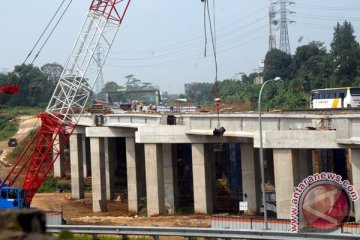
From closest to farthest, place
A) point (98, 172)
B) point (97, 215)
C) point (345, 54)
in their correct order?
point (97, 215) → point (98, 172) → point (345, 54)

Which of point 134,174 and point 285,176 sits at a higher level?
point 285,176

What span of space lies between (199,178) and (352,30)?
342 feet

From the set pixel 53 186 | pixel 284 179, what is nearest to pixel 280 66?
pixel 53 186

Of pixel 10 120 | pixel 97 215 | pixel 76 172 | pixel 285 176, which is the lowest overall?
pixel 97 215

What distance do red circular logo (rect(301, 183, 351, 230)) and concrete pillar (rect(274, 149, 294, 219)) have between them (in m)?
7.41

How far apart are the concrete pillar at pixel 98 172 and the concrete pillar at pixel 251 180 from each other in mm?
17921

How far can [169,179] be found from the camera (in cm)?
5634

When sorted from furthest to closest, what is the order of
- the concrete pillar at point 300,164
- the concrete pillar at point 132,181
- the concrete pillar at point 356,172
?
the concrete pillar at point 132,181 < the concrete pillar at point 300,164 < the concrete pillar at point 356,172

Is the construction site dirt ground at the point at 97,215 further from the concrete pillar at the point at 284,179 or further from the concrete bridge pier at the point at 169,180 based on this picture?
the concrete pillar at the point at 284,179

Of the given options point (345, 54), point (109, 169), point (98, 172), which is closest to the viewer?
point (98, 172)

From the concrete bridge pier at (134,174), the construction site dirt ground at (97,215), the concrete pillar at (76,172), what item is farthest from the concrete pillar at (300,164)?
the concrete pillar at (76,172)

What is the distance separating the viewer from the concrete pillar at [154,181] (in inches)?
2142

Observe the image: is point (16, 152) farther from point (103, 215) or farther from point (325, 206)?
point (325, 206)

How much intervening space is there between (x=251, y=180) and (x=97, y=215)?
15.6 m
